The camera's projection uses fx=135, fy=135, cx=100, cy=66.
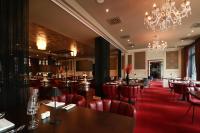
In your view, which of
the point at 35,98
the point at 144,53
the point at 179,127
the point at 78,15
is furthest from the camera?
the point at 144,53

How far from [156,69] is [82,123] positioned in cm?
1322

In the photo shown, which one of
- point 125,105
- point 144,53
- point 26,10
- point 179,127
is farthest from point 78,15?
point 144,53

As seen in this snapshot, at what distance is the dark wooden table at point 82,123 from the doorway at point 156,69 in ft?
38.8

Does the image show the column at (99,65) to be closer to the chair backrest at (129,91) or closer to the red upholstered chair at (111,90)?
the red upholstered chair at (111,90)

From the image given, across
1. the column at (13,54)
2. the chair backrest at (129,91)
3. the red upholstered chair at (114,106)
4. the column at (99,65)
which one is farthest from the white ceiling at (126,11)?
the red upholstered chair at (114,106)

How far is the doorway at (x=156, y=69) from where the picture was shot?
12.5 m

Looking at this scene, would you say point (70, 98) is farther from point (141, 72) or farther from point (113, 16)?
point (141, 72)

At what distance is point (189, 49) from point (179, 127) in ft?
30.2

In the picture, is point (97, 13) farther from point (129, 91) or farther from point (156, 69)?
point (156, 69)

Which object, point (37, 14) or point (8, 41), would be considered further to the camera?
point (37, 14)

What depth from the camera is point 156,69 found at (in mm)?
13352

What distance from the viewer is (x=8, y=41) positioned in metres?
2.26

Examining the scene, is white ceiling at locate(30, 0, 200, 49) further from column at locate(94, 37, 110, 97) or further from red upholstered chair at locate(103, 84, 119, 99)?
red upholstered chair at locate(103, 84, 119, 99)

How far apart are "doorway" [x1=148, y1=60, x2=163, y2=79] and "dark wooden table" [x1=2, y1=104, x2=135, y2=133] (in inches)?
466
